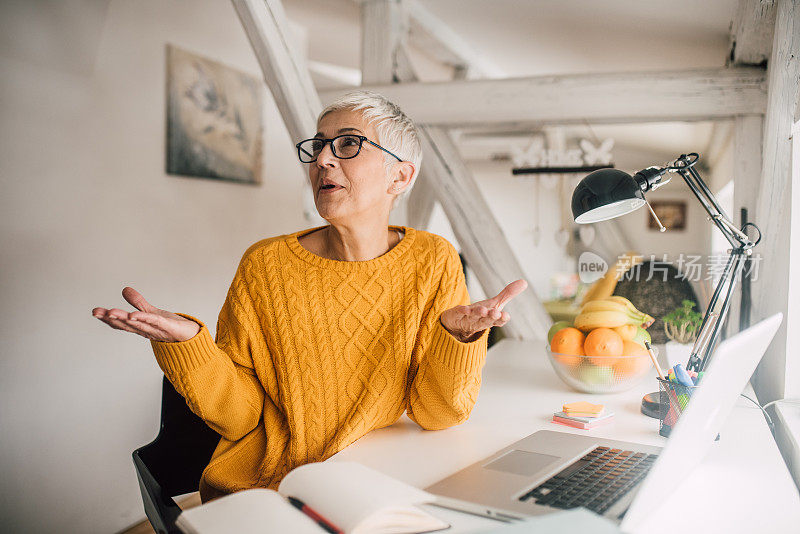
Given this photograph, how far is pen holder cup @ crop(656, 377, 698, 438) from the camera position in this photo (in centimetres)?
123

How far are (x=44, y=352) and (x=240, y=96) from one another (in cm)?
160

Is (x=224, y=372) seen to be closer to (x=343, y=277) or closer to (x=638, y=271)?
(x=343, y=277)

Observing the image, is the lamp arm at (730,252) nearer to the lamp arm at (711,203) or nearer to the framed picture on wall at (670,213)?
the lamp arm at (711,203)

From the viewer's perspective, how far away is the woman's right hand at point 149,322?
1.11 metres

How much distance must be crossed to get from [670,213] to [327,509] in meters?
3.96

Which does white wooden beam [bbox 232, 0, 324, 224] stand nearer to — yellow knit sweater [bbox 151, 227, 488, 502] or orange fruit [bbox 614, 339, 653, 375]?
yellow knit sweater [bbox 151, 227, 488, 502]

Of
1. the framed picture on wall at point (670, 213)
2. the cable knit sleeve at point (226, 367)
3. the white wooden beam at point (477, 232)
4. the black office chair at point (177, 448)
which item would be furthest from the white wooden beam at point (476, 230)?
the black office chair at point (177, 448)

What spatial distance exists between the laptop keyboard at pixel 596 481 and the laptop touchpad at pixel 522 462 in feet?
0.13

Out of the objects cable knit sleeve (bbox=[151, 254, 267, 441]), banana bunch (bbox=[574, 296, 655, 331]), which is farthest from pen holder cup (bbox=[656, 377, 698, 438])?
cable knit sleeve (bbox=[151, 254, 267, 441])

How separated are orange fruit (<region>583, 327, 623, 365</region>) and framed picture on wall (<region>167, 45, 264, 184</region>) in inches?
82.0

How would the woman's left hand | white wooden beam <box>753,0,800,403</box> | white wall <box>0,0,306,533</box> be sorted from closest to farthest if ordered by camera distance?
the woman's left hand → white wooden beam <box>753,0,800,403</box> → white wall <box>0,0,306,533</box>

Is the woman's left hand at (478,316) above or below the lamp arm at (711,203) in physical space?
below

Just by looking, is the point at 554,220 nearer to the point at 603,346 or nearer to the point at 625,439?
the point at 603,346

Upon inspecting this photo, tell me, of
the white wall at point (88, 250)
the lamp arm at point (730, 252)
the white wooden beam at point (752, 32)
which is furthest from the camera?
the white wall at point (88, 250)
